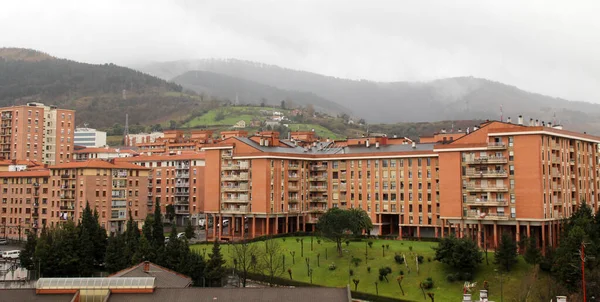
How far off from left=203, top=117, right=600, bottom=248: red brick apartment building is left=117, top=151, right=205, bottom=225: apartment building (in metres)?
21.8

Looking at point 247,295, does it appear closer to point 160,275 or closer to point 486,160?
point 160,275

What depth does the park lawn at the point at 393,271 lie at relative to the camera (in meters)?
73.7

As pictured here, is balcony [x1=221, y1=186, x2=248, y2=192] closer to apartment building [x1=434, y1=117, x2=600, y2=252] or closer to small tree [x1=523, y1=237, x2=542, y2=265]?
apartment building [x1=434, y1=117, x2=600, y2=252]

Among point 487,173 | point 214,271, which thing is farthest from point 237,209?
point 487,173

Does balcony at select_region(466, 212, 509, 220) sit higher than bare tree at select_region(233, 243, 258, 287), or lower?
higher

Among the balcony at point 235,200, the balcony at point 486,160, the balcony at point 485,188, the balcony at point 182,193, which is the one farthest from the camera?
the balcony at point 182,193

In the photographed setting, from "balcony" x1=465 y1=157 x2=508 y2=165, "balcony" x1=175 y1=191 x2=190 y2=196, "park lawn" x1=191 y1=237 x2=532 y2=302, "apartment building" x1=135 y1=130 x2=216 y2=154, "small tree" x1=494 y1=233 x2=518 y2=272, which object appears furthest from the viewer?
"apartment building" x1=135 y1=130 x2=216 y2=154

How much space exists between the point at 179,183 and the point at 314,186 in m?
38.8

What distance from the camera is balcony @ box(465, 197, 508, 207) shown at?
87.7 metres

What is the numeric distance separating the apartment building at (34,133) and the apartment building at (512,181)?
103645 millimetres

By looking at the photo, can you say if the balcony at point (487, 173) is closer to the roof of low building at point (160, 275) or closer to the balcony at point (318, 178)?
the balcony at point (318, 178)

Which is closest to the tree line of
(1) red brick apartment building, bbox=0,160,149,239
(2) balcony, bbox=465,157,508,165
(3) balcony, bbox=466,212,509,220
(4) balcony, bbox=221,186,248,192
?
(4) balcony, bbox=221,186,248,192

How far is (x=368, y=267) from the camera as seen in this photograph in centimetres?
8288

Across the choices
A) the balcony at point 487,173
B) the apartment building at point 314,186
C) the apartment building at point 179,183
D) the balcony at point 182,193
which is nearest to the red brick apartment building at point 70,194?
the apartment building at point 314,186
